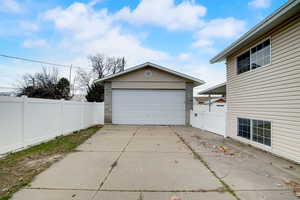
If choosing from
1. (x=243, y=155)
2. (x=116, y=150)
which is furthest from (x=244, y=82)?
(x=116, y=150)

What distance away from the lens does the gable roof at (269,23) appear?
423cm

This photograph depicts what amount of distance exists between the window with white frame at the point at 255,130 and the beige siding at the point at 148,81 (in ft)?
19.8

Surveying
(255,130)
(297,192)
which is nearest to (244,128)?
(255,130)

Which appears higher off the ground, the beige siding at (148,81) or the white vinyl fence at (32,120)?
the beige siding at (148,81)

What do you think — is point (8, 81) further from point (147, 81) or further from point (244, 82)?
point (244, 82)

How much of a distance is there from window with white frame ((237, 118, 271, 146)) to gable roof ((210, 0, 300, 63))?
2933 mm

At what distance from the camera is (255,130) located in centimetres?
630

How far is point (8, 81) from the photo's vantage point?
872 inches

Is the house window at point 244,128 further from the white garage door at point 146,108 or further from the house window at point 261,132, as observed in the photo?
the white garage door at point 146,108

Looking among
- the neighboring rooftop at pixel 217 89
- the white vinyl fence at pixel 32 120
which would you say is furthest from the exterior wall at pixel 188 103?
the white vinyl fence at pixel 32 120

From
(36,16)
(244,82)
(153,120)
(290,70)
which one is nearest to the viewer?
(290,70)

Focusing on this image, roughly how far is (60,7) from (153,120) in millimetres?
9115

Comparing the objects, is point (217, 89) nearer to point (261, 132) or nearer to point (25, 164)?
point (261, 132)

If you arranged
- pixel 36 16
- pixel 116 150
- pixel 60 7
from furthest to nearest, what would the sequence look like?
pixel 36 16 < pixel 60 7 < pixel 116 150
